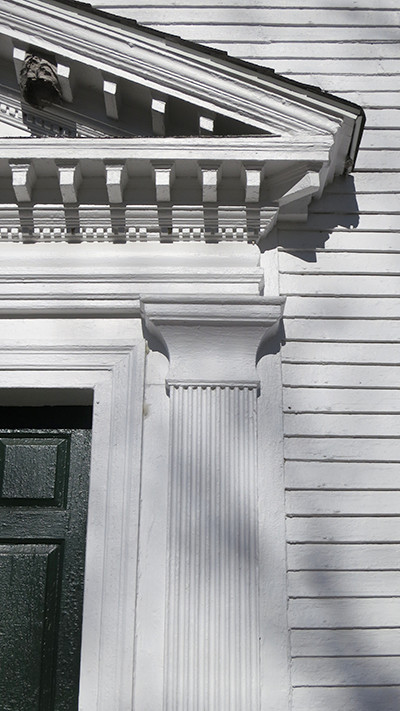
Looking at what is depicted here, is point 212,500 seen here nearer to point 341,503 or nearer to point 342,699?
point 341,503

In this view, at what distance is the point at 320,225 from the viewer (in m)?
5.37

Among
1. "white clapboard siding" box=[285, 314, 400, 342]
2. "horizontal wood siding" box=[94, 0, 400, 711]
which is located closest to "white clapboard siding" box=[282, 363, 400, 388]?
"horizontal wood siding" box=[94, 0, 400, 711]

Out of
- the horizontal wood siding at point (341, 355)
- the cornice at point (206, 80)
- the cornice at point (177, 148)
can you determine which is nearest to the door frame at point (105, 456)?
the horizontal wood siding at point (341, 355)

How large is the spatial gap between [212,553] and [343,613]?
69cm

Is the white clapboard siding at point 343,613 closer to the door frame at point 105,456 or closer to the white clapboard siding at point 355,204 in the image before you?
the door frame at point 105,456

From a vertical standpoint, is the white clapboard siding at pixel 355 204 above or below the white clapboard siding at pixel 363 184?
below

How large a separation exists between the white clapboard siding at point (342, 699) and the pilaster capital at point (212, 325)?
1.59m

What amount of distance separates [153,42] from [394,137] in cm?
161

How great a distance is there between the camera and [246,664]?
420cm

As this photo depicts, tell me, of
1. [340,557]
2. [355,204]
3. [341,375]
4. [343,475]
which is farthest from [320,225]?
[340,557]

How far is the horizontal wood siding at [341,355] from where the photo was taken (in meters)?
4.39

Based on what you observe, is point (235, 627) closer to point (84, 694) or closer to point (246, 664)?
point (246, 664)

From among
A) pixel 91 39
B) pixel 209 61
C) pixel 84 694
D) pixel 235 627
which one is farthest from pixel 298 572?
pixel 91 39

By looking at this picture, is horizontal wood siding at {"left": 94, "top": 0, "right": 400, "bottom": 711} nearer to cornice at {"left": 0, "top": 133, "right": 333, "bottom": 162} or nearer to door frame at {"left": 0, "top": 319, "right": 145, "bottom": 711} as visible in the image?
cornice at {"left": 0, "top": 133, "right": 333, "bottom": 162}
